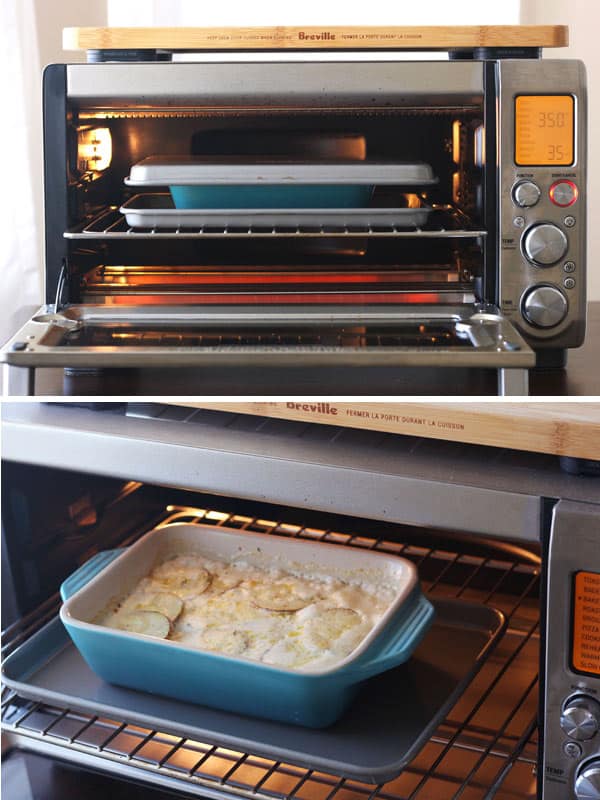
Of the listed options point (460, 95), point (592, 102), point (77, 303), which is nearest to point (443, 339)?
point (460, 95)

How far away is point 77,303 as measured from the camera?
41.4 inches

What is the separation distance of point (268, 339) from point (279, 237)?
0.11 m

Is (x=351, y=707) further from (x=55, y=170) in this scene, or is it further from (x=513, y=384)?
(x=55, y=170)

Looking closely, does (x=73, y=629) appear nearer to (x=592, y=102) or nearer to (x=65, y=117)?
(x=65, y=117)

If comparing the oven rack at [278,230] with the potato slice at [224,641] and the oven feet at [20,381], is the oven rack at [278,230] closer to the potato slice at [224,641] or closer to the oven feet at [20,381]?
the oven feet at [20,381]

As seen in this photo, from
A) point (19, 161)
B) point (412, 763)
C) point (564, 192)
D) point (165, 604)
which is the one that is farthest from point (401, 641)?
point (19, 161)

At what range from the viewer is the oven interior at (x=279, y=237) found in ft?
3.33

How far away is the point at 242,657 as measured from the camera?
87 centimetres

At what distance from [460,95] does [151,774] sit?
2.17 ft

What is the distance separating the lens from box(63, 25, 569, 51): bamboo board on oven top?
102cm

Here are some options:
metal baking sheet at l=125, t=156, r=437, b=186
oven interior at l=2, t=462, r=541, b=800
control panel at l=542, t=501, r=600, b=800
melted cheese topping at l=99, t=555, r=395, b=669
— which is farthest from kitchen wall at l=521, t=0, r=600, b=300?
control panel at l=542, t=501, r=600, b=800

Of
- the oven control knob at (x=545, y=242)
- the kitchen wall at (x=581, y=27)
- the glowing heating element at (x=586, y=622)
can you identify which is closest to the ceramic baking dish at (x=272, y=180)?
the oven control knob at (x=545, y=242)

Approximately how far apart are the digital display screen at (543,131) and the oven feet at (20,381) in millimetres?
477

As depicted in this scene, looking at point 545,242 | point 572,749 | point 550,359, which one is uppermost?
point 545,242
